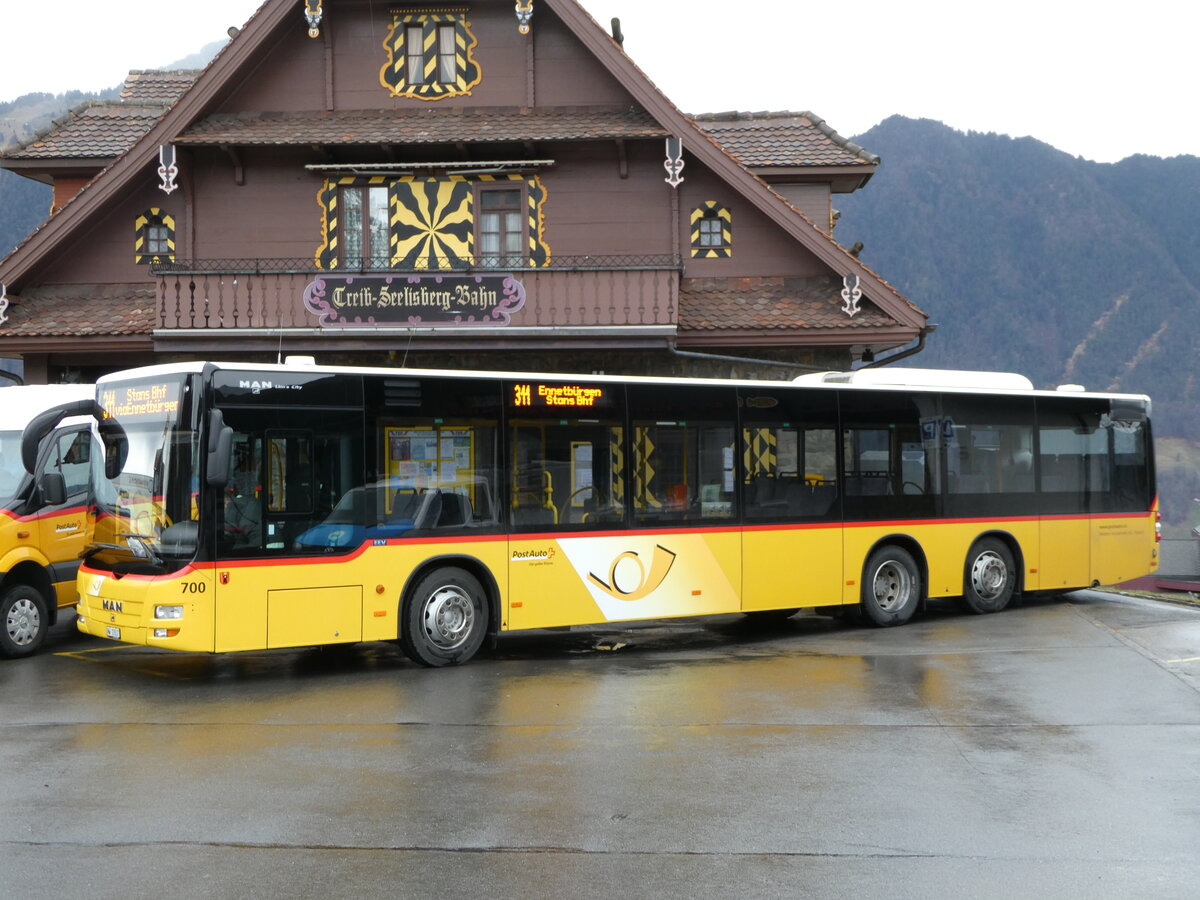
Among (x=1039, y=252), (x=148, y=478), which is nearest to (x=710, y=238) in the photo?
(x=148, y=478)

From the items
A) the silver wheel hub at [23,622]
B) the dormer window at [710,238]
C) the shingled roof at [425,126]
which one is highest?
the shingled roof at [425,126]

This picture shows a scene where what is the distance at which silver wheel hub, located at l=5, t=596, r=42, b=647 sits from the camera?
1338 cm

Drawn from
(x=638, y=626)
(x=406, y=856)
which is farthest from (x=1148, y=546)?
(x=406, y=856)

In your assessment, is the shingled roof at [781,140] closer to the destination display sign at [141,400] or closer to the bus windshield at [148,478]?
the destination display sign at [141,400]

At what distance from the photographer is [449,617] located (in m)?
12.9

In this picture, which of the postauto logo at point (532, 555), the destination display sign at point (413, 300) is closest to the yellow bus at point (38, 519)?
the postauto logo at point (532, 555)

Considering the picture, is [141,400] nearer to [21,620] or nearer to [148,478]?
[148,478]

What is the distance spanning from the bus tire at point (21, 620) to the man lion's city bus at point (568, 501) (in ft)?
5.01

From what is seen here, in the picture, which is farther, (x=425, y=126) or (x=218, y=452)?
(x=425, y=126)

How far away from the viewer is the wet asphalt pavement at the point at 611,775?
6.23 m

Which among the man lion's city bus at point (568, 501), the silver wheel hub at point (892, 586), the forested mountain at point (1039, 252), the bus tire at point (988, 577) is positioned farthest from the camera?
the forested mountain at point (1039, 252)

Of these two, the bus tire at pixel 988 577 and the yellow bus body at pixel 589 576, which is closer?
the yellow bus body at pixel 589 576

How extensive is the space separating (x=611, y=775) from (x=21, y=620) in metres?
7.84

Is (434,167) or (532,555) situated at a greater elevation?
(434,167)
